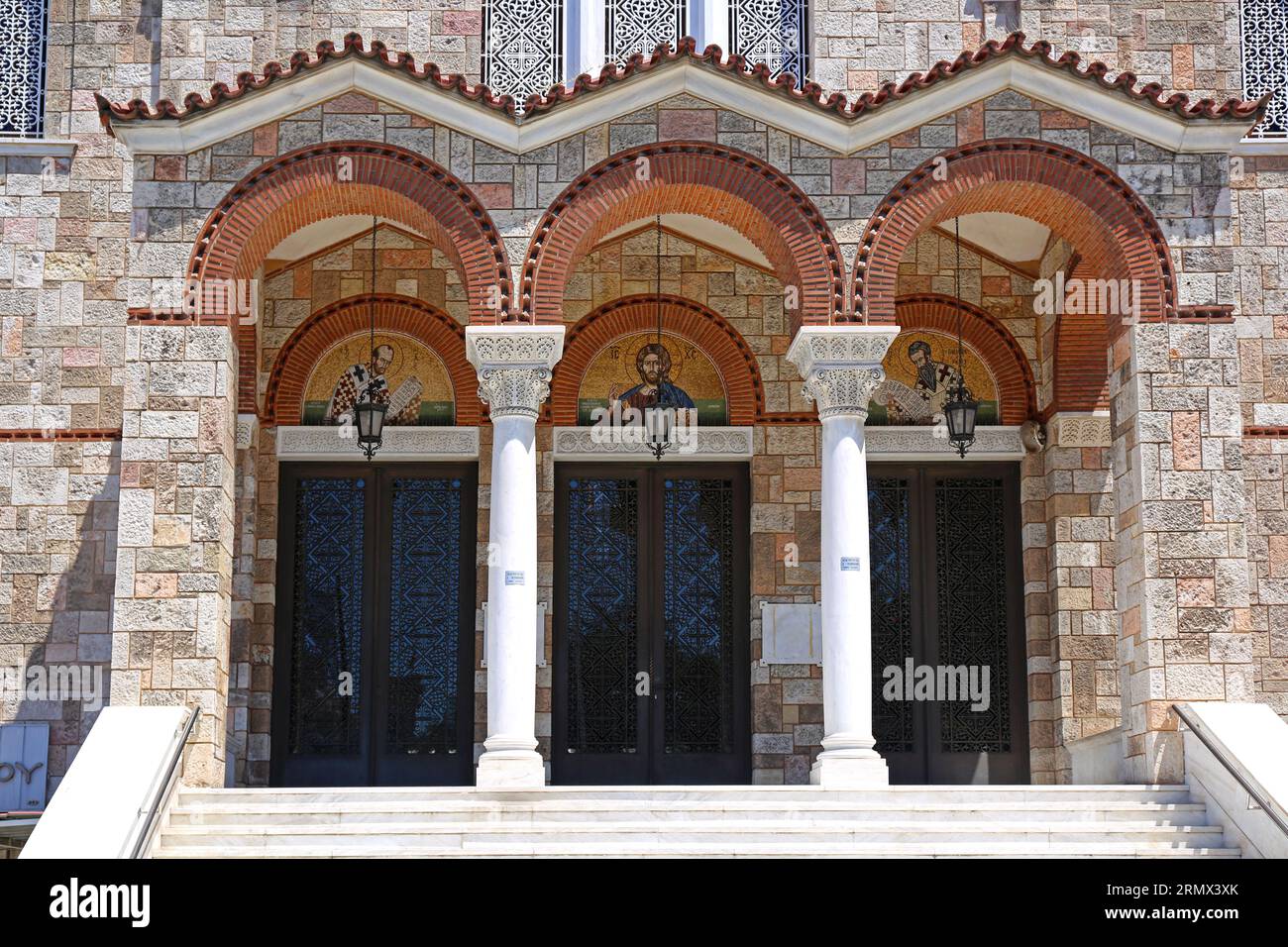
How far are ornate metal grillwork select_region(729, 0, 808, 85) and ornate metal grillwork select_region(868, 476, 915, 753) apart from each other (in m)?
3.92

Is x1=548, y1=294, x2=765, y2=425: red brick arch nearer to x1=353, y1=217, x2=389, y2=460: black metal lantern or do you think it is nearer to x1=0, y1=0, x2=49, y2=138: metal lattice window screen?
x1=353, y1=217, x2=389, y2=460: black metal lantern

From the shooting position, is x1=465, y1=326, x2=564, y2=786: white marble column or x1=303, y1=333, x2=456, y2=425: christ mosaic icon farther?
x1=303, y1=333, x2=456, y2=425: christ mosaic icon

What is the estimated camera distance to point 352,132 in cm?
1398

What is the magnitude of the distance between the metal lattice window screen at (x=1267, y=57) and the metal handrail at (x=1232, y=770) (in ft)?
20.2

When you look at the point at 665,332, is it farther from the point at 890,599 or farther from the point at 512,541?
the point at 512,541

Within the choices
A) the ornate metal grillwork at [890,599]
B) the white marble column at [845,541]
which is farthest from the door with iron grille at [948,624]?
the white marble column at [845,541]

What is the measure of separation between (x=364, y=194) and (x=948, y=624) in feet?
20.9

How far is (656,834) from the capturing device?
11.8m

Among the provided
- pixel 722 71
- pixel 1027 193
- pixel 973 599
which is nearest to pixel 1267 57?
pixel 1027 193

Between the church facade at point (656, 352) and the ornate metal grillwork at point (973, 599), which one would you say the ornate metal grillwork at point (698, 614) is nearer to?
the church facade at point (656, 352)


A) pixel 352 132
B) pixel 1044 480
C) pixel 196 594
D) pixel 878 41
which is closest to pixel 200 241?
pixel 352 132

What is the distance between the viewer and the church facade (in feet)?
45.4

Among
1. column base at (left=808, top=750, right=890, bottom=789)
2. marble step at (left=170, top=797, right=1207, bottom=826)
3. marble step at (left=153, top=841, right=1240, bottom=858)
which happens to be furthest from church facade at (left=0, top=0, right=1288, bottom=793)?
marble step at (left=153, top=841, right=1240, bottom=858)

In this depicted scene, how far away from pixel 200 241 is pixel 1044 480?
7603mm
